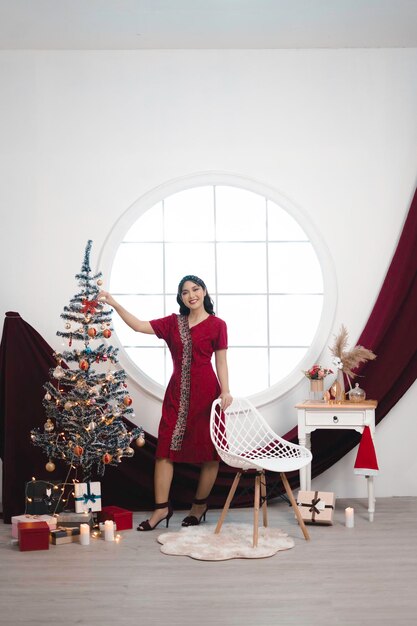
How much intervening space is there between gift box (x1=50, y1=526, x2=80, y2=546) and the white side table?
142 cm

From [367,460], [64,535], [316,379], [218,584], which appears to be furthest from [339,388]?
[64,535]

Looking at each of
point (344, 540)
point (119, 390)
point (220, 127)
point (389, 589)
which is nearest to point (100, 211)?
point (220, 127)

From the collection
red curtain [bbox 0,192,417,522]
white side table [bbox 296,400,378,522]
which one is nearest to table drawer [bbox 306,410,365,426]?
white side table [bbox 296,400,378,522]

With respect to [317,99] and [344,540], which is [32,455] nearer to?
[344,540]

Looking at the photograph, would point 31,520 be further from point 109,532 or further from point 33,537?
point 109,532

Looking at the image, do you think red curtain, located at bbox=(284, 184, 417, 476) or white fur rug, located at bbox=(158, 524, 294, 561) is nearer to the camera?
white fur rug, located at bbox=(158, 524, 294, 561)

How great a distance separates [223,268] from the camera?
548 centimetres

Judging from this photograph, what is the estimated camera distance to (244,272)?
18.0 feet

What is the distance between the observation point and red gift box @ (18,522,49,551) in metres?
4.11

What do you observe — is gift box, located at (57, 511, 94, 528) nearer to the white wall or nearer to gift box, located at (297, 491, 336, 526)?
gift box, located at (297, 491, 336, 526)

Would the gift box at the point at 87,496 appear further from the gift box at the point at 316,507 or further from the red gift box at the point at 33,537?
the gift box at the point at 316,507

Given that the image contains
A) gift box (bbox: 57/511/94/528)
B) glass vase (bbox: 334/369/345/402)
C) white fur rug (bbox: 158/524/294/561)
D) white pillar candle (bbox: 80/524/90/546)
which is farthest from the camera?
glass vase (bbox: 334/369/345/402)

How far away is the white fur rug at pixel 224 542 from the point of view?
3.87 m

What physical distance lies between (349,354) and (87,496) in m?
1.86
